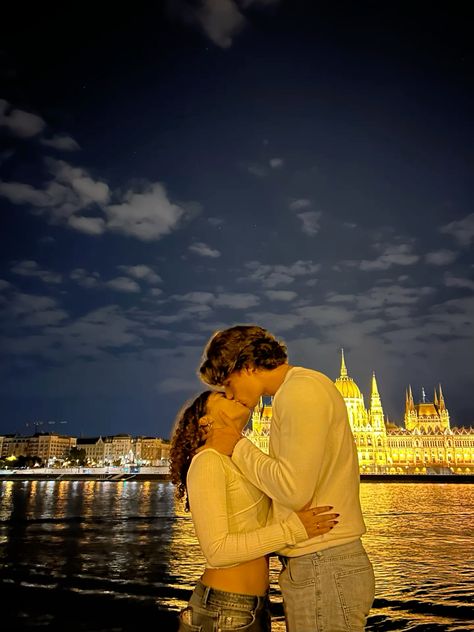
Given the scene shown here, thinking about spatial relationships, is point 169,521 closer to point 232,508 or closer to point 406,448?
point 232,508

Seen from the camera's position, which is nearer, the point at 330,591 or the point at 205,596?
the point at 330,591

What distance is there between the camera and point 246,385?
3258mm

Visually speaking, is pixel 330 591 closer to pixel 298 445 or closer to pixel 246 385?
pixel 298 445

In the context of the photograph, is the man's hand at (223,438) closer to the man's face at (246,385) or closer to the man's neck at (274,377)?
the man's face at (246,385)

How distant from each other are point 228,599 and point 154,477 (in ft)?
375

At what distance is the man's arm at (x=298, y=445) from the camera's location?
2752mm

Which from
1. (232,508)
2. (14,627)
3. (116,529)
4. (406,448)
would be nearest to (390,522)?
(116,529)

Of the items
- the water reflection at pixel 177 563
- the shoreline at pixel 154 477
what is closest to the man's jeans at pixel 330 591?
the water reflection at pixel 177 563

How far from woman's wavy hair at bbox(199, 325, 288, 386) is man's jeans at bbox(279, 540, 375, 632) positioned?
3.59ft

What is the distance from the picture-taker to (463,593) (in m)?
9.59

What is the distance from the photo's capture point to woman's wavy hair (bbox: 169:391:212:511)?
10.7 ft

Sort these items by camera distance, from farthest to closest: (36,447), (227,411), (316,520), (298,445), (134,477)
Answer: (36,447) → (134,477) → (227,411) → (316,520) → (298,445)

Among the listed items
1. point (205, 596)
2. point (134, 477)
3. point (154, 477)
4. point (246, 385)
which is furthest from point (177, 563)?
point (134, 477)

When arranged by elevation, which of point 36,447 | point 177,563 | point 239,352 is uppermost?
point 36,447
